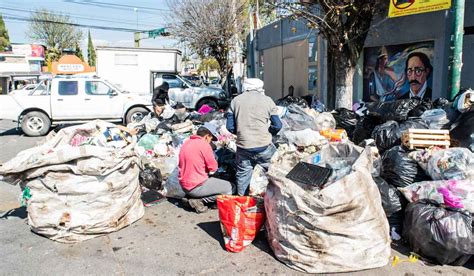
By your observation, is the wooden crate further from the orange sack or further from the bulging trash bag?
the orange sack

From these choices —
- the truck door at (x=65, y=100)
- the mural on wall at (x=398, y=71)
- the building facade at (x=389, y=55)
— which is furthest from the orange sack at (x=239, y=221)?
the truck door at (x=65, y=100)

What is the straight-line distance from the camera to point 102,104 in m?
11.8

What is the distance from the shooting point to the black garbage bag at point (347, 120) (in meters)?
6.99

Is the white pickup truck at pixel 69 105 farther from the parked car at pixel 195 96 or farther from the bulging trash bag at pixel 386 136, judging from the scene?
the bulging trash bag at pixel 386 136

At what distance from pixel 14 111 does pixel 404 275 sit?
11788 millimetres

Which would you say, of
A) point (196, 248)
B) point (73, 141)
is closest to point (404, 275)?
point (196, 248)

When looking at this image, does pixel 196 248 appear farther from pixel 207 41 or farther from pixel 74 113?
pixel 207 41

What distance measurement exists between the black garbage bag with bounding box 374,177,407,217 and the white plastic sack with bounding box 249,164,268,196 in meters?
1.38

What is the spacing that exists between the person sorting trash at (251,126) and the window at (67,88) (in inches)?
340

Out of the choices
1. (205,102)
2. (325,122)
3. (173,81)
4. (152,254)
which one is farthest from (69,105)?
(152,254)

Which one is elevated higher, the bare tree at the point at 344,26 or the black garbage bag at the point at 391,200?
the bare tree at the point at 344,26

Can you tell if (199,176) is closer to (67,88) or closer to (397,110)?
(397,110)

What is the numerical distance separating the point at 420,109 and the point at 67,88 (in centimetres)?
999

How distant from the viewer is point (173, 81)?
48.9 feet
